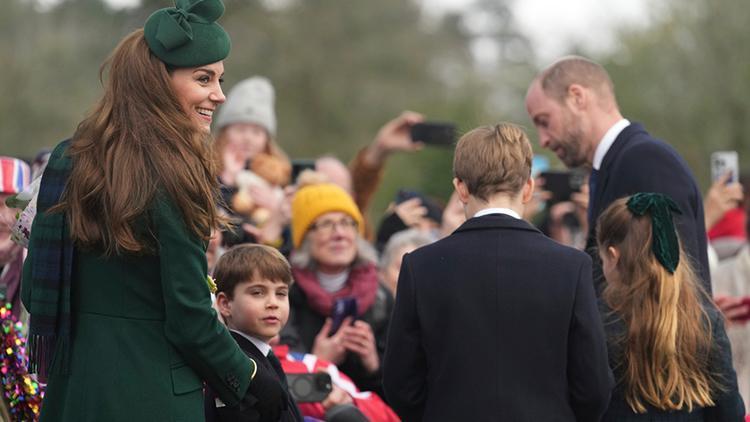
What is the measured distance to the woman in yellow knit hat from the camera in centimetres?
631

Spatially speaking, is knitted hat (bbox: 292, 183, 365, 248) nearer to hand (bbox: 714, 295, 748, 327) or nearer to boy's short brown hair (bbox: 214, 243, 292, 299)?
boy's short brown hair (bbox: 214, 243, 292, 299)

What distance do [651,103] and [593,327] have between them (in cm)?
2144

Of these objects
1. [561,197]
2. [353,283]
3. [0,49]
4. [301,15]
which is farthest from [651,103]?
[353,283]

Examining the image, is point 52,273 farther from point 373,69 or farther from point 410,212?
point 373,69

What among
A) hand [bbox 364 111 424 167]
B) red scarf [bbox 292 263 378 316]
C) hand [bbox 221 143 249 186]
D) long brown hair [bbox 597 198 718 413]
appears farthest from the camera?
hand [bbox 364 111 424 167]

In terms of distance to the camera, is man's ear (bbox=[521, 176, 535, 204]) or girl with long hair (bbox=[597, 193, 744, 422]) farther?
girl with long hair (bbox=[597, 193, 744, 422])

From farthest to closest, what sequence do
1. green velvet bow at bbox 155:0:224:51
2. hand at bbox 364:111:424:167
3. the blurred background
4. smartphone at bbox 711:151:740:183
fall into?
the blurred background < hand at bbox 364:111:424:167 < smartphone at bbox 711:151:740:183 < green velvet bow at bbox 155:0:224:51

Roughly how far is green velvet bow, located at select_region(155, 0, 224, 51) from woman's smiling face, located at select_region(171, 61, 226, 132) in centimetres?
11

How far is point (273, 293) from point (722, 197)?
3.74m

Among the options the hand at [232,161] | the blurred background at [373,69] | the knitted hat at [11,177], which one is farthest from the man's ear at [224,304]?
the blurred background at [373,69]

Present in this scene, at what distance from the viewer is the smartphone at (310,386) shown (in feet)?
17.4

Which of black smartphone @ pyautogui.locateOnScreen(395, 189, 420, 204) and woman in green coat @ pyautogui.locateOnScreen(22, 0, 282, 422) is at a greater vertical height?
black smartphone @ pyautogui.locateOnScreen(395, 189, 420, 204)

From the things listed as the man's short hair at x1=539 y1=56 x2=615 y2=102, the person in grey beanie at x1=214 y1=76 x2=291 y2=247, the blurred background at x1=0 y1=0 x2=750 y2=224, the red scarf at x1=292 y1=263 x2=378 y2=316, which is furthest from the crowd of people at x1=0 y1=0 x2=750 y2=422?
the blurred background at x1=0 y1=0 x2=750 y2=224

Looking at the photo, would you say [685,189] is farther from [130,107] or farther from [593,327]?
[130,107]
